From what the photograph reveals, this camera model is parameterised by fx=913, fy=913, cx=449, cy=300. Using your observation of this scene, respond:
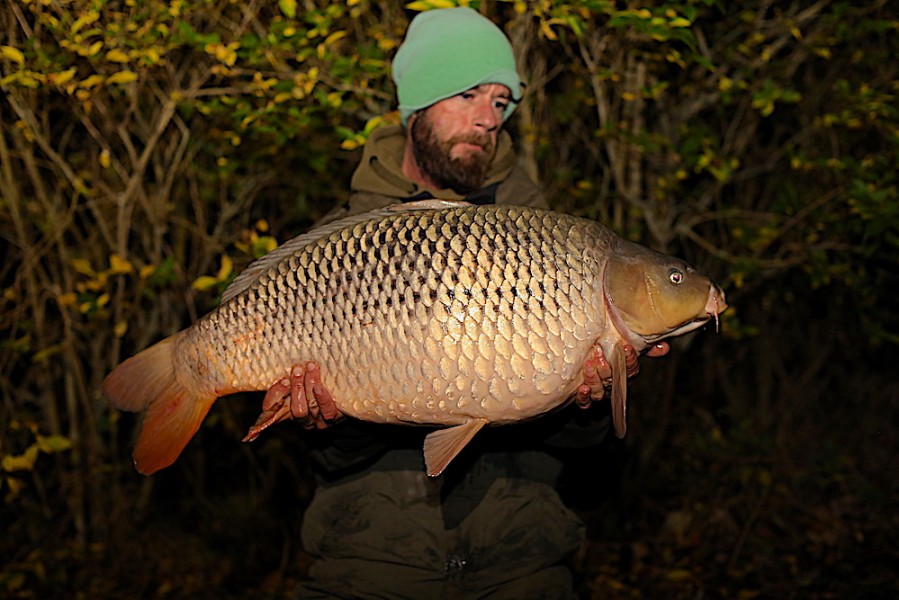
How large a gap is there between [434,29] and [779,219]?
5.64 ft

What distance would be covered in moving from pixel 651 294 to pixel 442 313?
404 millimetres

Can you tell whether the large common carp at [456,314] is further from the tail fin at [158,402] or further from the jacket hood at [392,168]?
the jacket hood at [392,168]

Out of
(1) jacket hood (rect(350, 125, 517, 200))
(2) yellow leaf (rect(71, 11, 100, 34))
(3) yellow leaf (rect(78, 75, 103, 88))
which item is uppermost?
(2) yellow leaf (rect(71, 11, 100, 34))

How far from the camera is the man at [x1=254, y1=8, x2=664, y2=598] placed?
2.00m

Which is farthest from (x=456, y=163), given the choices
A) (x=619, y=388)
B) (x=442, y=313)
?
(x=619, y=388)

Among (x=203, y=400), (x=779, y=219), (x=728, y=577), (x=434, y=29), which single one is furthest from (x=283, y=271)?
(x=728, y=577)

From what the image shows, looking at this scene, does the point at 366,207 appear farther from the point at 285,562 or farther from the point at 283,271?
the point at 285,562

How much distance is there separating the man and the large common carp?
108 mm

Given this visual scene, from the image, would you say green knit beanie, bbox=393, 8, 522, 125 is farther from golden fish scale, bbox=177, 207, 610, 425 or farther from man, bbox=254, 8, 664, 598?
golden fish scale, bbox=177, 207, 610, 425

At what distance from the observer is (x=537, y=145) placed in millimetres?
3791

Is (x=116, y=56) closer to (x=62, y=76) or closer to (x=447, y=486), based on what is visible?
(x=62, y=76)

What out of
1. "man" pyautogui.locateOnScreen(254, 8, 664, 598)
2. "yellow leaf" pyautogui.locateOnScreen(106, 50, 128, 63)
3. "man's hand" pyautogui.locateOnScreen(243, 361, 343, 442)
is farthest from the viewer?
"yellow leaf" pyautogui.locateOnScreen(106, 50, 128, 63)

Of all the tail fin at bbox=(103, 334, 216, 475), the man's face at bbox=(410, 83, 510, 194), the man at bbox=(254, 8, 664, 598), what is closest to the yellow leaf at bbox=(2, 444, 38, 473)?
the tail fin at bbox=(103, 334, 216, 475)

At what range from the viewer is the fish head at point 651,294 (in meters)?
1.72
